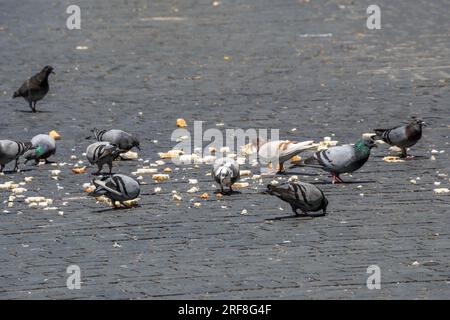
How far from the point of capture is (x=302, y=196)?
36.4ft

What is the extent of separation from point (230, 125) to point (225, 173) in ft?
12.4

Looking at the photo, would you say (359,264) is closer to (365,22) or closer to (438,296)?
(438,296)

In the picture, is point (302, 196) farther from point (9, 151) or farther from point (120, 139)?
point (9, 151)

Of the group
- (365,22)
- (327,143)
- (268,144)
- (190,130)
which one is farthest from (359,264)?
(365,22)

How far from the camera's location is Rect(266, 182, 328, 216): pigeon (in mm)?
11102

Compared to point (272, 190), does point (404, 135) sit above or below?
above

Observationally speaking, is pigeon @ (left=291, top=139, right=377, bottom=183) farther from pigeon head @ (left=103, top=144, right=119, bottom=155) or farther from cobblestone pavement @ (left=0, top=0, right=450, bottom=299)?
pigeon head @ (left=103, top=144, right=119, bottom=155)

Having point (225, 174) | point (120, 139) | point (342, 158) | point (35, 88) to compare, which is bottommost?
point (225, 174)

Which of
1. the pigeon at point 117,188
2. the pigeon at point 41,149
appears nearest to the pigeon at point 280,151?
the pigeon at point 117,188

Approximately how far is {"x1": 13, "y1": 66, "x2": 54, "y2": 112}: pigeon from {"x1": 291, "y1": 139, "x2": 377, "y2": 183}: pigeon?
573 cm

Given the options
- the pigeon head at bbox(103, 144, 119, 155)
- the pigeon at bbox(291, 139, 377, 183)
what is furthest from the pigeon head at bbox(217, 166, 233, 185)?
the pigeon head at bbox(103, 144, 119, 155)

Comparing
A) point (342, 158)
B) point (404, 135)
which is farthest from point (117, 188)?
point (404, 135)

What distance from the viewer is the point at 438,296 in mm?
8641

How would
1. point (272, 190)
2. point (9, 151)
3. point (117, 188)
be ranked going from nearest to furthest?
point (272, 190) → point (117, 188) → point (9, 151)
